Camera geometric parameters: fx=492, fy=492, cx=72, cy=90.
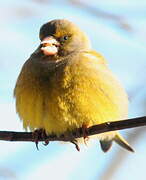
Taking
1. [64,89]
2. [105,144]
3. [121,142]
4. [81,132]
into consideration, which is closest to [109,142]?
[105,144]

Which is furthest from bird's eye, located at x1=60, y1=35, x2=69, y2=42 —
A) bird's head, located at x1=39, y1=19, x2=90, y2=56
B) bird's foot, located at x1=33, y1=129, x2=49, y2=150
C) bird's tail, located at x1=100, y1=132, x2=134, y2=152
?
bird's tail, located at x1=100, y1=132, x2=134, y2=152

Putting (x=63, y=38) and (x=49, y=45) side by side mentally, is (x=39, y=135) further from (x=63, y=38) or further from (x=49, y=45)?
(x=63, y=38)

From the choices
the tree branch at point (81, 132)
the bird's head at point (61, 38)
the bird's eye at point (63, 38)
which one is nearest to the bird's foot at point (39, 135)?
the tree branch at point (81, 132)

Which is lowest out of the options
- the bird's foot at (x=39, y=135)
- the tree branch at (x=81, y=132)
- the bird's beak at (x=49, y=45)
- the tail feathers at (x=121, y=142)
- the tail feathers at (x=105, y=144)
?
the tail feathers at (x=105, y=144)

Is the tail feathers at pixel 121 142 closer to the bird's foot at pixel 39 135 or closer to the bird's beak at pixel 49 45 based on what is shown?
the bird's foot at pixel 39 135

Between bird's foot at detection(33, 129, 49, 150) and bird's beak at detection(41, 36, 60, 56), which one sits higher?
bird's beak at detection(41, 36, 60, 56)

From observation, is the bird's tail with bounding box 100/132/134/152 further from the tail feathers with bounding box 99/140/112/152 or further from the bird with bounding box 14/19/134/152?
the bird with bounding box 14/19/134/152

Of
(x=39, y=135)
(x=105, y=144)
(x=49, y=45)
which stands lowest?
(x=105, y=144)
